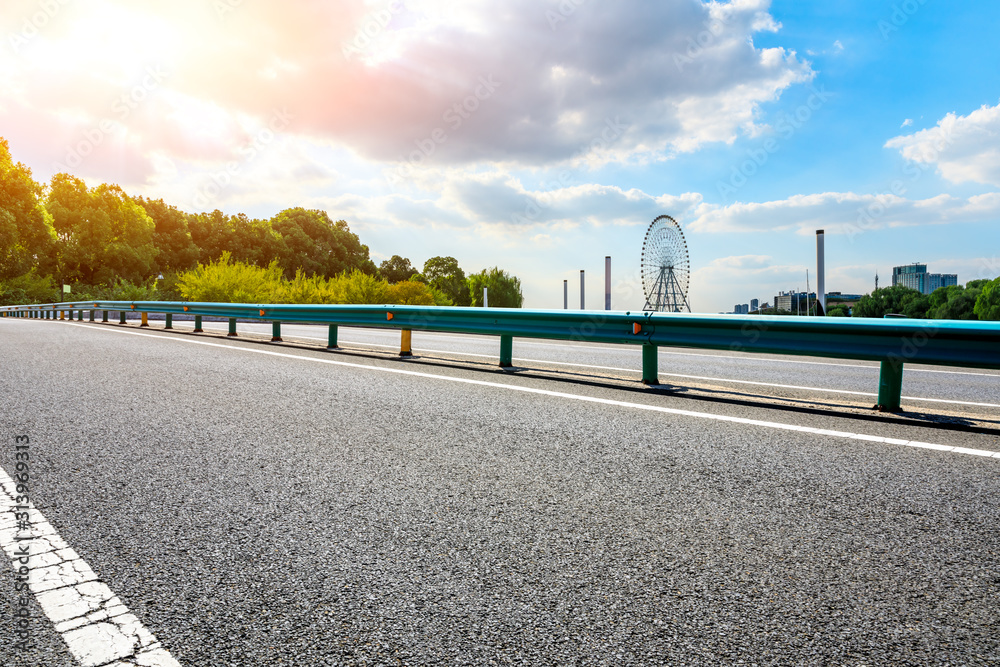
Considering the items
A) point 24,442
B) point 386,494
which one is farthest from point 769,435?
point 24,442

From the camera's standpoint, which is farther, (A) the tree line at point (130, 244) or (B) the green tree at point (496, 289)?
(B) the green tree at point (496, 289)

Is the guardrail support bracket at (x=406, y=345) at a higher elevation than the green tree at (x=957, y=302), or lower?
lower

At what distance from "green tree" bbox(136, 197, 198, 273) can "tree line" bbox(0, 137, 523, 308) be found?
116mm

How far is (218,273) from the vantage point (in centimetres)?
3544

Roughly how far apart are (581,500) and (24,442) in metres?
3.70

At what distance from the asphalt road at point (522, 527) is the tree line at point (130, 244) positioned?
30.6m

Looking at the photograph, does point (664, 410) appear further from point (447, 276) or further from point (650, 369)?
point (447, 276)

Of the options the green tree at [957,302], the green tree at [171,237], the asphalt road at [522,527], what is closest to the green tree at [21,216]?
the green tree at [171,237]

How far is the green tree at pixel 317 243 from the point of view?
85.0m

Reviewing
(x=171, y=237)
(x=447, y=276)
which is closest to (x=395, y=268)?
(x=447, y=276)

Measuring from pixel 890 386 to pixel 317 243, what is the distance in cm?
8857

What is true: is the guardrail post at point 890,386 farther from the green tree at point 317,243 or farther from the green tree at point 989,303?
the green tree at point 989,303

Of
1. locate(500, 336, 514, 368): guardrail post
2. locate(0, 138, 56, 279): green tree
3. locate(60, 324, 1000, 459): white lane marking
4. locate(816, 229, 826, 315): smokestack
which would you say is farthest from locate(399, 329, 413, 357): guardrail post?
locate(0, 138, 56, 279): green tree

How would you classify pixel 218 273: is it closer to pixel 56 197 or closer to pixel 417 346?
pixel 417 346
